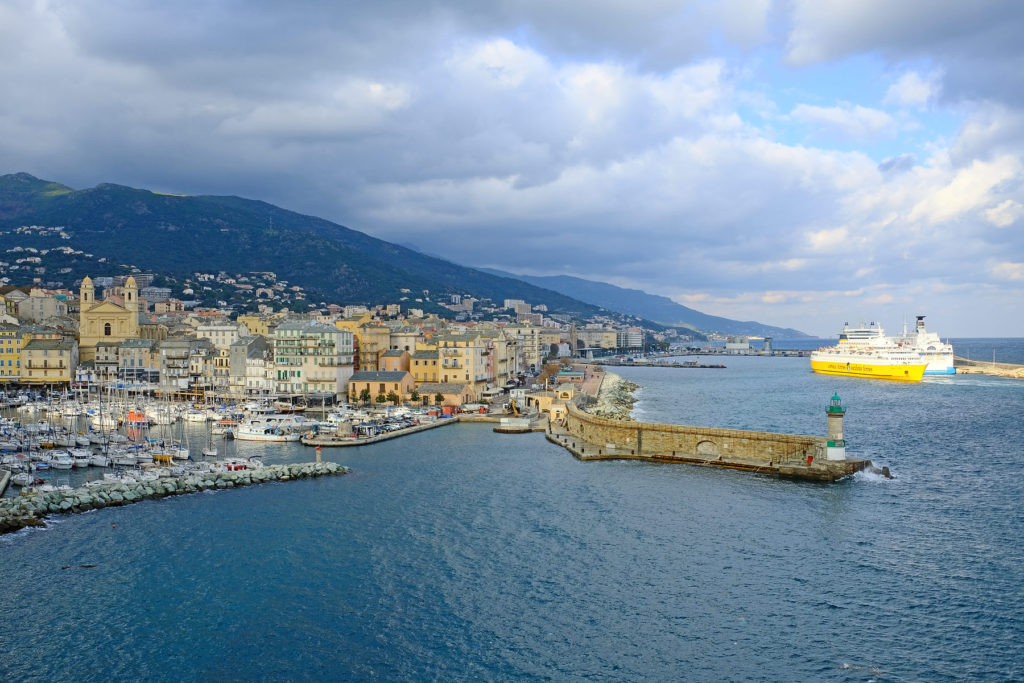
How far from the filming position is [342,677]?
14.8 metres

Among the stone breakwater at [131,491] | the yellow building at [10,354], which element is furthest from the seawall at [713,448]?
the yellow building at [10,354]

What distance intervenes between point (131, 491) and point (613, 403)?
39.5 metres

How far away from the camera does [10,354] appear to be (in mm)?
68938

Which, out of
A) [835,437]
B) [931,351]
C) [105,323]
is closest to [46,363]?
[105,323]

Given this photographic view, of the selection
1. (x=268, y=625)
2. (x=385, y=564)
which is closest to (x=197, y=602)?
(x=268, y=625)

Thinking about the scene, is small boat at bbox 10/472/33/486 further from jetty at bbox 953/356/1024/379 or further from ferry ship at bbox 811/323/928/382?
jetty at bbox 953/356/1024/379

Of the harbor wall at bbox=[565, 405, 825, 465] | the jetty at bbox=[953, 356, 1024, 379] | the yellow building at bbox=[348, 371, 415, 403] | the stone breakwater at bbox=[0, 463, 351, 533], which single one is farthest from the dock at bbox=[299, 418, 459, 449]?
the jetty at bbox=[953, 356, 1024, 379]

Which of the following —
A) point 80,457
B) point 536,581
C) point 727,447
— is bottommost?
point 536,581

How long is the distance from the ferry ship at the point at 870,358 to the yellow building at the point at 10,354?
325 feet

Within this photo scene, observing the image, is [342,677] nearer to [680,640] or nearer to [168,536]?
[680,640]

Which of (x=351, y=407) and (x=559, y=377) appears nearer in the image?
(x=351, y=407)

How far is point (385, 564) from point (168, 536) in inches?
310

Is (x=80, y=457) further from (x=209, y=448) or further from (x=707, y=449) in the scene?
(x=707, y=449)

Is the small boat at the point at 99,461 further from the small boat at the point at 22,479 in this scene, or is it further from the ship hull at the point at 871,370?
the ship hull at the point at 871,370
